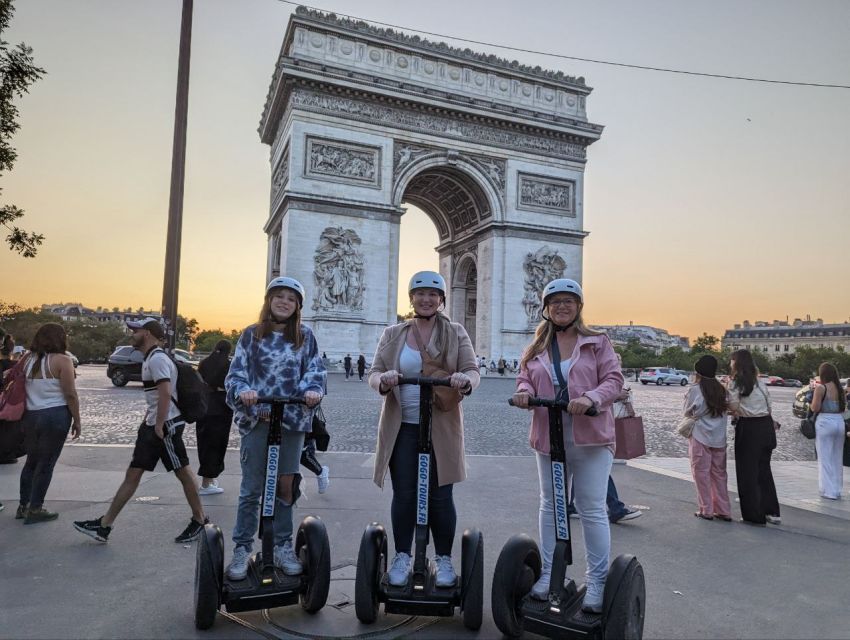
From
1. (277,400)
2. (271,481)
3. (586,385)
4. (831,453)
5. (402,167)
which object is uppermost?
(402,167)

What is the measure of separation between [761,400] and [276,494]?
4567 mm

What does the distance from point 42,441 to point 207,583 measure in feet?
9.60

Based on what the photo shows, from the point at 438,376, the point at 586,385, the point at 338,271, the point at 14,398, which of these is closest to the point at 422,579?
the point at 438,376

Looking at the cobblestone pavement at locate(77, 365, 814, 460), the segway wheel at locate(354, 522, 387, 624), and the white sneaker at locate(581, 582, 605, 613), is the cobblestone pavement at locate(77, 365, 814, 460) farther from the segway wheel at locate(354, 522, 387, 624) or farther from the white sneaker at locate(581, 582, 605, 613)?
the white sneaker at locate(581, 582, 605, 613)

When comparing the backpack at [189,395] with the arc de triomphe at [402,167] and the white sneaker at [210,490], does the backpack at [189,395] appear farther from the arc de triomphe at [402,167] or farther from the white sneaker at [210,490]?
the arc de triomphe at [402,167]

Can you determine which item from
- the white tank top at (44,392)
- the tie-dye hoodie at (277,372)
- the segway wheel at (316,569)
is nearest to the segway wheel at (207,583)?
the segway wheel at (316,569)

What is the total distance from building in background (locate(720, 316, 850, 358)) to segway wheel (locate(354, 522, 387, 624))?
118584 millimetres

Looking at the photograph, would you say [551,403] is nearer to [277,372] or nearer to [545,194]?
[277,372]

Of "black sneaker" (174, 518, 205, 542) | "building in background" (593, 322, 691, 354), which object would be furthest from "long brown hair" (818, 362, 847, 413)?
"building in background" (593, 322, 691, 354)

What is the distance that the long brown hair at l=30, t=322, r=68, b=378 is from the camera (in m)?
5.12

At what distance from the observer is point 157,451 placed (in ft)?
14.4

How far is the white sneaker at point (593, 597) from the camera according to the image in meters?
2.79

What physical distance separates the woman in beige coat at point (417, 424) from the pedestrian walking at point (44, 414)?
3193mm

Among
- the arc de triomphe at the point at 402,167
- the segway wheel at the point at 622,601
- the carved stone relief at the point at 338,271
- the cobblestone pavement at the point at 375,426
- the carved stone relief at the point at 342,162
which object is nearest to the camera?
the segway wheel at the point at 622,601
